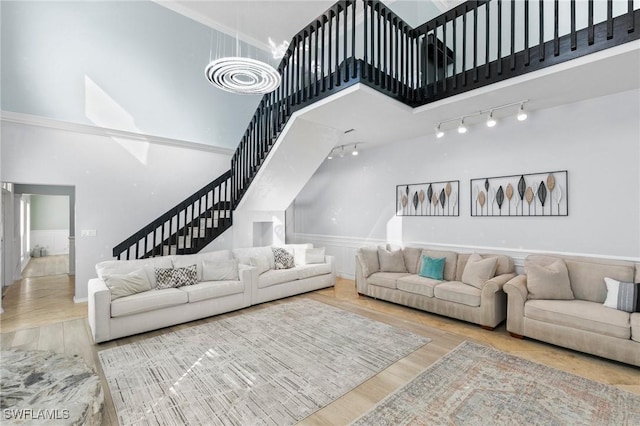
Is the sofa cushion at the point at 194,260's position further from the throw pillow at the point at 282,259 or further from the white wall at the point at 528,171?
the white wall at the point at 528,171

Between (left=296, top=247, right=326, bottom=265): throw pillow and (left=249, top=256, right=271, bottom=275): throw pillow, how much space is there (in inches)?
30.5

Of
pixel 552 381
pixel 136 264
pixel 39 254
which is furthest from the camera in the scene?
pixel 39 254

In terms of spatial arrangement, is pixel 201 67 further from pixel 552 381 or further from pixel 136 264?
pixel 552 381

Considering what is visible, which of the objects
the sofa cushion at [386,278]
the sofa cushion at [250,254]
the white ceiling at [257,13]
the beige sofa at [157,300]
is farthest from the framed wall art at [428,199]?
the white ceiling at [257,13]

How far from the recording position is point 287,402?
2.27 m

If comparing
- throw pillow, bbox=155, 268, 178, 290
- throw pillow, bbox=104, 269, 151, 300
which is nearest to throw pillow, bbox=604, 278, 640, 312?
throw pillow, bbox=155, 268, 178, 290

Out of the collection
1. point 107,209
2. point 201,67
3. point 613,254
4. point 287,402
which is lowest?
point 287,402

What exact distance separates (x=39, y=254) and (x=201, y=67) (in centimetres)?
771

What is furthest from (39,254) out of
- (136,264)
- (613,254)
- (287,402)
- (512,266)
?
(613,254)

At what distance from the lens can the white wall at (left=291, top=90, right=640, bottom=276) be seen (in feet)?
11.4

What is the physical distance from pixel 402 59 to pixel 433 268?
3038 mm

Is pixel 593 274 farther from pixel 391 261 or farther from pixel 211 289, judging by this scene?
pixel 211 289

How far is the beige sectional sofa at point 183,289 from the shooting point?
10.9 ft

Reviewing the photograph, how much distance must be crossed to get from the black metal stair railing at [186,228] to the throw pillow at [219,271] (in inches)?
47.7
